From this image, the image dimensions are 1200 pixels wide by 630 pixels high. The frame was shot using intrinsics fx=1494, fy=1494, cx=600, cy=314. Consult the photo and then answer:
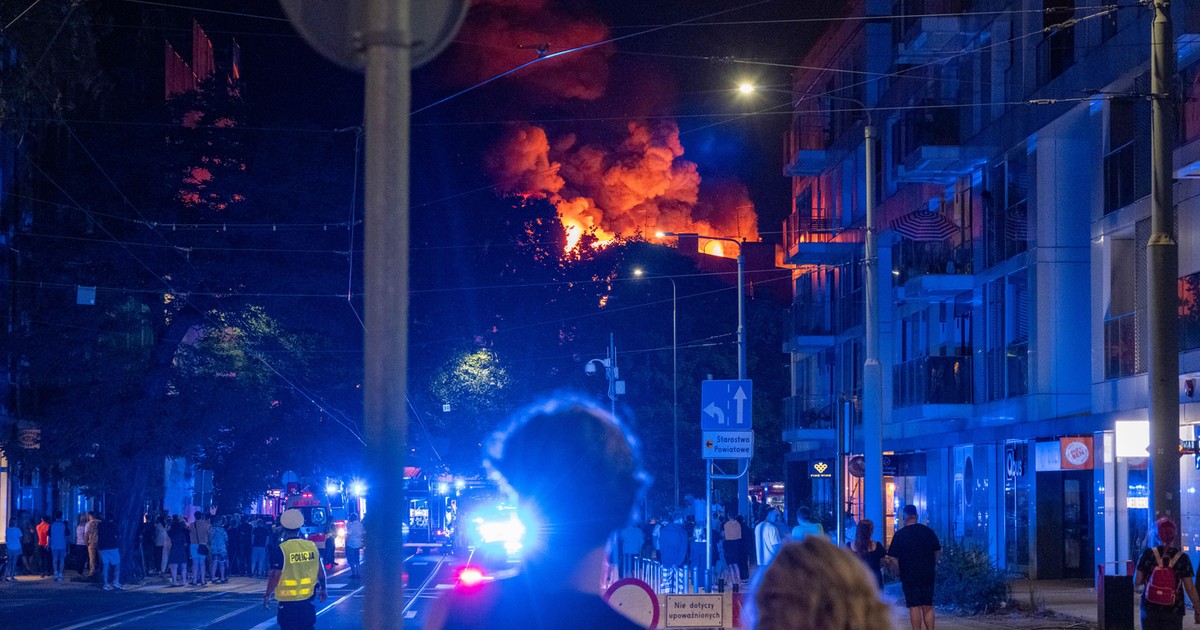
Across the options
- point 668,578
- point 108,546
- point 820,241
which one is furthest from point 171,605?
point 820,241

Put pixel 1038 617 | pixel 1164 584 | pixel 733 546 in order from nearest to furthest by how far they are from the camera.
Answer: pixel 1164 584 < pixel 1038 617 < pixel 733 546

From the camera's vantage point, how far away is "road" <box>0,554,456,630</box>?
23.4 metres

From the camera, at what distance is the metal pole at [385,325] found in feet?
13.3

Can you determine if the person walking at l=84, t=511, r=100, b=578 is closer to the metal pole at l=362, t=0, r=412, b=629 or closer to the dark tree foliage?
the dark tree foliage

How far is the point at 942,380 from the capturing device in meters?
37.3

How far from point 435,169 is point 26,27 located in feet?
118

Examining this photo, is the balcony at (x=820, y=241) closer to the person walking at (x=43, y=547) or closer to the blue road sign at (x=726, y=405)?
the person walking at (x=43, y=547)

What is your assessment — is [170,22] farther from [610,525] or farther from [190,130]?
[610,525]

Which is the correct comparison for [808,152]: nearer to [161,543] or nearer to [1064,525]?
[1064,525]

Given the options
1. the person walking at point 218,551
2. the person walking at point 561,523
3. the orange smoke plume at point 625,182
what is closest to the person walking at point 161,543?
the person walking at point 218,551

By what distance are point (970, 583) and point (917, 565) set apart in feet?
22.7

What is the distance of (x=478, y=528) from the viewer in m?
50.5

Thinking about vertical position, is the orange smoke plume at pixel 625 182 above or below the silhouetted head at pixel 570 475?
above

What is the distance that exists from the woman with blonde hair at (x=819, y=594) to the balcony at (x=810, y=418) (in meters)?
47.1
